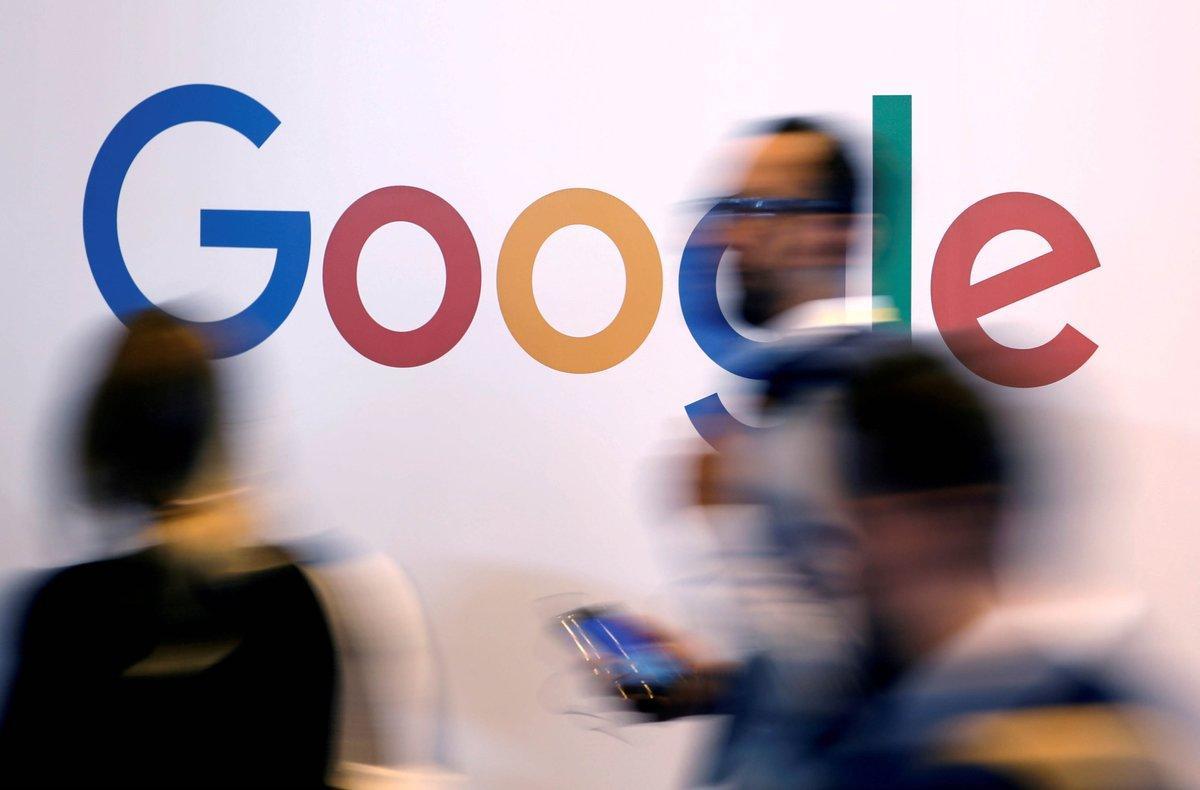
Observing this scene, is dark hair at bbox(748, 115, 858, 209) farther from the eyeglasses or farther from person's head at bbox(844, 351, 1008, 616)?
person's head at bbox(844, 351, 1008, 616)

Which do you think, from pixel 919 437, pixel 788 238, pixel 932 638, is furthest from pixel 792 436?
pixel 788 238

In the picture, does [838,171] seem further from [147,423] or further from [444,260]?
[444,260]

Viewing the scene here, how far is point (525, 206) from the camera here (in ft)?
8.04

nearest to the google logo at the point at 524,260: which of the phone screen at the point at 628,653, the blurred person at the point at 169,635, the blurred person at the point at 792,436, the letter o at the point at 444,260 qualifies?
the letter o at the point at 444,260

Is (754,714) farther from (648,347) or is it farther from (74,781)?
(648,347)

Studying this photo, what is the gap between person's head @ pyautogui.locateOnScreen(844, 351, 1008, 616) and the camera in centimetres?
106

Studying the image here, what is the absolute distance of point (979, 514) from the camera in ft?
3.49

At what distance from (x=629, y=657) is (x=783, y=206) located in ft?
2.33

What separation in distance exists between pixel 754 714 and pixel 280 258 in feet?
5.29

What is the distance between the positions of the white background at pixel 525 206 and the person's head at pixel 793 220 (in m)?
0.99

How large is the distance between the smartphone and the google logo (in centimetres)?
74

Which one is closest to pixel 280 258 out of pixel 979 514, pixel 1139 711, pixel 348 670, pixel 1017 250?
pixel 348 670

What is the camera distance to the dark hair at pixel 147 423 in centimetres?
130

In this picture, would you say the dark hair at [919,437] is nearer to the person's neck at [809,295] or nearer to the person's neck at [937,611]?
the person's neck at [937,611]
